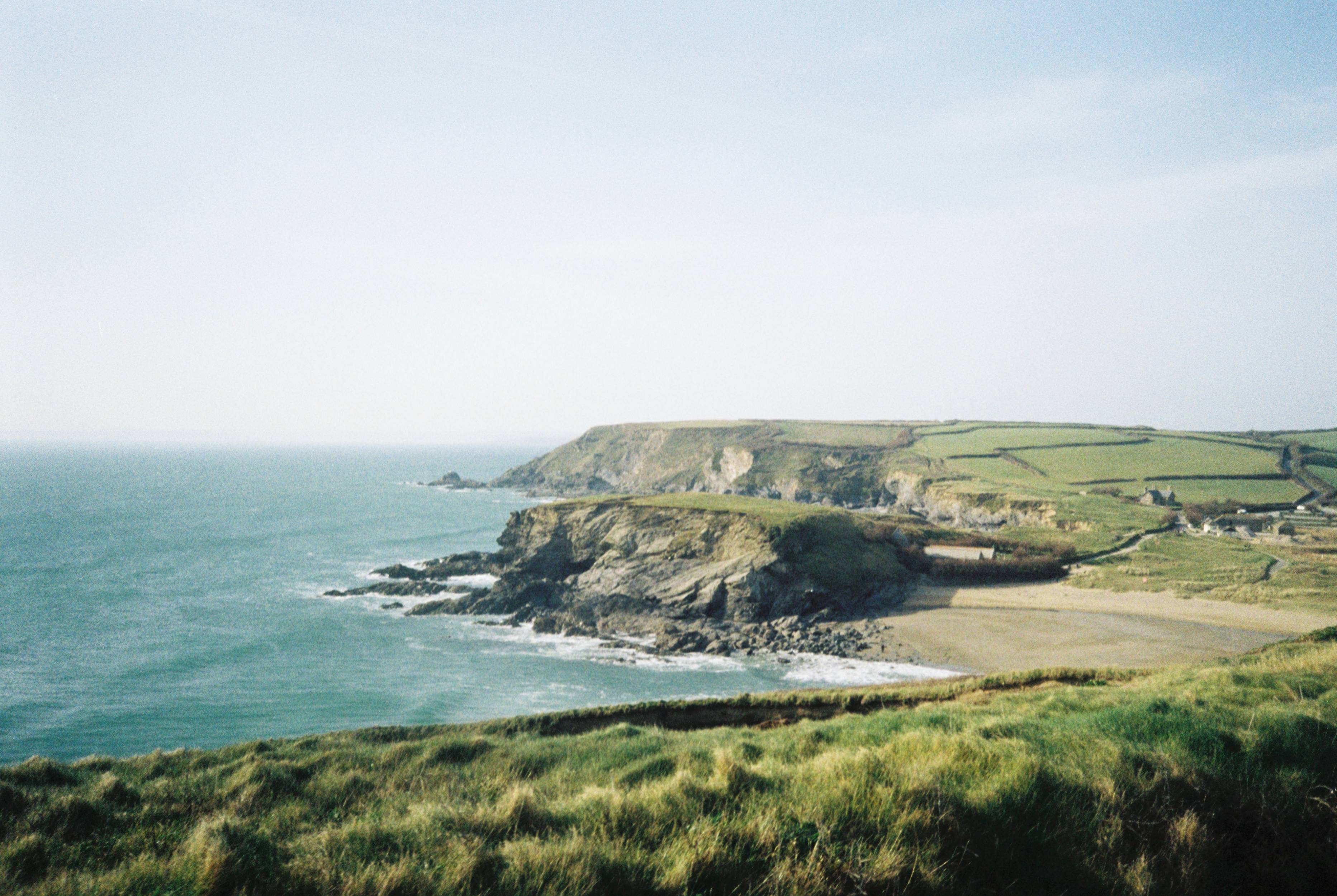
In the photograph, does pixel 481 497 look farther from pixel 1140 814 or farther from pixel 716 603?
pixel 1140 814

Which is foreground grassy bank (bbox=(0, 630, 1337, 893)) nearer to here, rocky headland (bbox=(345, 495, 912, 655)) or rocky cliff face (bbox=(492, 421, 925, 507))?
rocky headland (bbox=(345, 495, 912, 655))

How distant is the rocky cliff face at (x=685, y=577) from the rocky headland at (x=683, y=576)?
0.11 metres

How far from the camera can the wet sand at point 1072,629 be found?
128 ft

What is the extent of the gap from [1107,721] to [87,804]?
44.4 ft

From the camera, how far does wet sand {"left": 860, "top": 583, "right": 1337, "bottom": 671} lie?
3912 centimetres

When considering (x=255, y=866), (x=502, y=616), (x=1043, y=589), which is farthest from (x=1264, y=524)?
(x=255, y=866)

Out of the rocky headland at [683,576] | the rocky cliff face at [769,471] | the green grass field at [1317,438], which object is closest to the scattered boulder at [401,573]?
the rocky headland at [683,576]

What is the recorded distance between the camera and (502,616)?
53781 mm

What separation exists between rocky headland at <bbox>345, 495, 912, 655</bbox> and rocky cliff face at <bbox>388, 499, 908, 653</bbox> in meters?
0.11

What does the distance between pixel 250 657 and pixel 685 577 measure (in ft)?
101

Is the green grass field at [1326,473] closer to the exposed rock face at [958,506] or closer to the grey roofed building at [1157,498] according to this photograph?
the grey roofed building at [1157,498]

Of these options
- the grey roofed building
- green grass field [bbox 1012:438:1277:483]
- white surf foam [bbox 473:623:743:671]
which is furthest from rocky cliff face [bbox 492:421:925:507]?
white surf foam [bbox 473:623:743:671]

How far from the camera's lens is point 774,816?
5.57 m

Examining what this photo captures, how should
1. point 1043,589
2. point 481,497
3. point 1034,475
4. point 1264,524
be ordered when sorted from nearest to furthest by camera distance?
point 1043,589 < point 1264,524 < point 1034,475 < point 481,497
